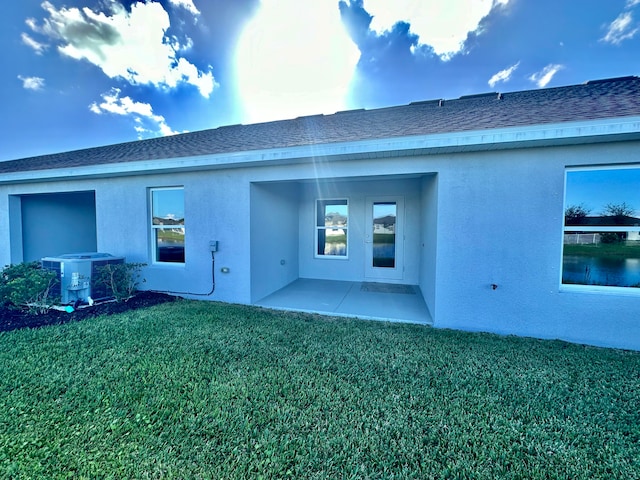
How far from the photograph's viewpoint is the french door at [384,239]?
7.50 meters

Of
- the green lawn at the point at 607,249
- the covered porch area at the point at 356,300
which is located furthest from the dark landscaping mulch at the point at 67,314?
the green lawn at the point at 607,249

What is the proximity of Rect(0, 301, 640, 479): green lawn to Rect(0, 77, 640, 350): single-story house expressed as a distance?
2.95ft

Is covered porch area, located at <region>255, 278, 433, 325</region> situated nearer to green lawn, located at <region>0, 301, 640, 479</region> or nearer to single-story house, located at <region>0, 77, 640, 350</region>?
single-story house, located at <region>0, 77, 640, 350</region>

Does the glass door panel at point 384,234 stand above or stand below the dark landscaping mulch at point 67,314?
above

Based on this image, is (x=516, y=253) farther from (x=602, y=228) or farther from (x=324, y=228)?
(x=324, y=228)

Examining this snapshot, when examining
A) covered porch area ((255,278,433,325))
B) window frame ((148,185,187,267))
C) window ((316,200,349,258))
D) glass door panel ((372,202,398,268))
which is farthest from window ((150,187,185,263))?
glass door panel ((372,202,398,268))

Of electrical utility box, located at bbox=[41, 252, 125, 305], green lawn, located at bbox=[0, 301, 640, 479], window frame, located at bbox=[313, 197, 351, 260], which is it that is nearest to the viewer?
green lawn, located at bbox=[0, 301, 640, 479]

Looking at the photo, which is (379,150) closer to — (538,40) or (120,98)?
(538,40)

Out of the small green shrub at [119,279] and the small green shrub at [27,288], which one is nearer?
the small green shrub at [27,288]

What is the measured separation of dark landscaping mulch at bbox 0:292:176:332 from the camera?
14.0 ft

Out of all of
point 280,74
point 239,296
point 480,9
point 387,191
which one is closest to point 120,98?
point 280,74

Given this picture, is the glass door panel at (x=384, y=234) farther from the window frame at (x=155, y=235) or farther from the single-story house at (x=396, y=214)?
the window frame at (x=155, y=235)

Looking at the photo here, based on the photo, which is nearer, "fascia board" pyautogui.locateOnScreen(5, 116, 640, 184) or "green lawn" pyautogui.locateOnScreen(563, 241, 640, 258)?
"fascia board" pyautogui.locateOnScreen(5, 116, 640, 184)

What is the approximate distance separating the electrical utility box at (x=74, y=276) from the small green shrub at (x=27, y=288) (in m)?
0.16
